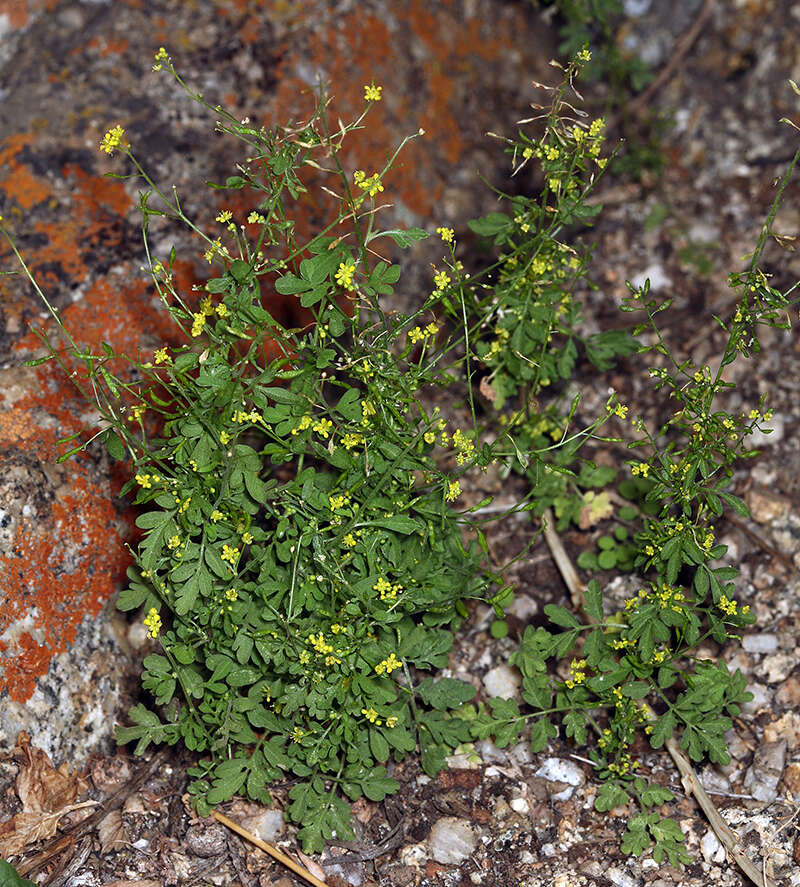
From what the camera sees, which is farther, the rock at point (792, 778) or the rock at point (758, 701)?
the rock at point (758, 701)

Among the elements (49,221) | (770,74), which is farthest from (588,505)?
(770,74)

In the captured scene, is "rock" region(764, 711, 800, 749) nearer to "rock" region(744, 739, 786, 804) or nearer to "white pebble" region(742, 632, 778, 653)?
"rock" region(744, 739, 786, 804)

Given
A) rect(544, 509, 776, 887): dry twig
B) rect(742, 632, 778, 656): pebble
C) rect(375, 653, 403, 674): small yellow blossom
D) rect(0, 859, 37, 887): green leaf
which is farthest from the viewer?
rect(742, 632, 778, 656): pebble

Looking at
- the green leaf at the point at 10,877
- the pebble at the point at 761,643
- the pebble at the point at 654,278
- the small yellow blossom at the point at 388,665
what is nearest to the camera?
the green leaf at the point at 10,877

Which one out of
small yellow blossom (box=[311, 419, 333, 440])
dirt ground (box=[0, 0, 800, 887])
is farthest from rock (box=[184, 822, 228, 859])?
small yellow blossom (box=[311, 419, 333, 440])


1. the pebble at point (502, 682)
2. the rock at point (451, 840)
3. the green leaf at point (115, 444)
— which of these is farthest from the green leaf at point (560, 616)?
the green leaf at point (115, 444)

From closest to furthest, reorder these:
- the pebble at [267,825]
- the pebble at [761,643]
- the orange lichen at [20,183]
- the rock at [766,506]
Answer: the pebble at [267,825] → the pebble at [761,643] → the rock at [766,506] → the orange lichen at [20,183]

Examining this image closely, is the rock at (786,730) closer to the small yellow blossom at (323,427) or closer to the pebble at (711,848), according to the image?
the pebble at (711,848)

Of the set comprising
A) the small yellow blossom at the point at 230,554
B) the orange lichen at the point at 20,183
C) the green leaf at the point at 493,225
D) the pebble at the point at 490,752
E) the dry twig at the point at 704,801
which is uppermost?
the orange lichen at the point at 20,183

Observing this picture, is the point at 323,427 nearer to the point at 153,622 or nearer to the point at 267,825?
the point at 153,622
